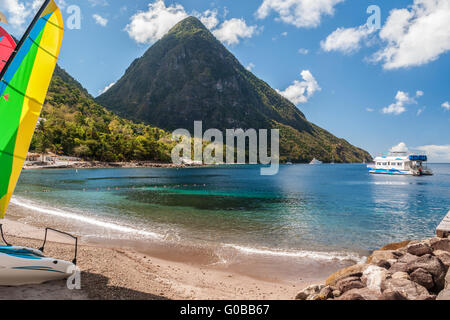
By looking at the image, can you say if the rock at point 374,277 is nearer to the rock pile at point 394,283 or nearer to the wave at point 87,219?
the rock pile at point 394,283

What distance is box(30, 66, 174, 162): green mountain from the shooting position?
410 ft

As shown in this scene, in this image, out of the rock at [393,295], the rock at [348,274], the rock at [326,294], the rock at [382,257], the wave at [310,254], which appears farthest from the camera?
the wave at [310,254]

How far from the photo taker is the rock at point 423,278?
24.3 ft

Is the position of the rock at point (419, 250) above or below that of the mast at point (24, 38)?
below

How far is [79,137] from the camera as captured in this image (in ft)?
447

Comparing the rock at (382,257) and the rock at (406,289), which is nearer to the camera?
the rock at (406,289)

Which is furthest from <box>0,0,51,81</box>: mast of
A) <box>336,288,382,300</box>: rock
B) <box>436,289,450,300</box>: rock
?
<box>436,289,450,300</box>: rock

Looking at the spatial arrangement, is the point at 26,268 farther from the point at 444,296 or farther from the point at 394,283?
the point at 444,296

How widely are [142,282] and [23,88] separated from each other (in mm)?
7305

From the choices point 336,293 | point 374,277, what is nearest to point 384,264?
point 374,277

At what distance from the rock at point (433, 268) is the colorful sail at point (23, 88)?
1205 centimetres

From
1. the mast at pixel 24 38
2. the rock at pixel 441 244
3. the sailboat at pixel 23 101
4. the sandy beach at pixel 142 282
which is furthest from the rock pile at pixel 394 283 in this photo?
the mast at pixel 24 38
